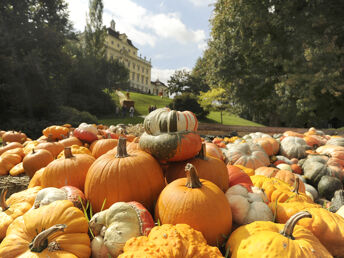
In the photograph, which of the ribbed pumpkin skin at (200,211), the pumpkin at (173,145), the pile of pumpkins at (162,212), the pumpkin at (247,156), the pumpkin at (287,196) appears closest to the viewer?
the pile of pumpkins at (162,212)

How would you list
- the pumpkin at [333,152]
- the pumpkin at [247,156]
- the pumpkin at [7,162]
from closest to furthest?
the pumpkin at [247,156] < the pumpkin at [7,162] < the pumpkin at [333,152]

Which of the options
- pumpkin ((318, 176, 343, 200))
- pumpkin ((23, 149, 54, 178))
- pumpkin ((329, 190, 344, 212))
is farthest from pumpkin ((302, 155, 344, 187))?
pumpkin ((23, 149, 54, 178))

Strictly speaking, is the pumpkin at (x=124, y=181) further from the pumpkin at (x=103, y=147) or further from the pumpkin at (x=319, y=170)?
the pumpkin at (x=319, y=170)

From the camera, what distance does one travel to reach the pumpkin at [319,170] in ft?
13.6

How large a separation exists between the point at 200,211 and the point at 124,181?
700 mm

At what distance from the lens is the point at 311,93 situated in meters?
12.3

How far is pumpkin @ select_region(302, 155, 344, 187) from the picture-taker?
13.6ft

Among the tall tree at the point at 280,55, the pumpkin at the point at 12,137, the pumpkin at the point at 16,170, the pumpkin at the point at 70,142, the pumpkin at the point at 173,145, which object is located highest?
Result: the tall tree at the point at 280,55

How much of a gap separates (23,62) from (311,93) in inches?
729

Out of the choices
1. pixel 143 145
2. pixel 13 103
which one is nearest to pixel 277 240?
pixel 143 145

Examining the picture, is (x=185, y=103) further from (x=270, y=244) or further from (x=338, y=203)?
(x=270, y=244)

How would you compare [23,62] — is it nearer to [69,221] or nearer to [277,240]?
[69,221]

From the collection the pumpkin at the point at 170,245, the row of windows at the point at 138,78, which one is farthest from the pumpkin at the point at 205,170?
the row of windows at the point at 138,78

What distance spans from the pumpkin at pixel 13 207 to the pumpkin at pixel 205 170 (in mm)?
1458
